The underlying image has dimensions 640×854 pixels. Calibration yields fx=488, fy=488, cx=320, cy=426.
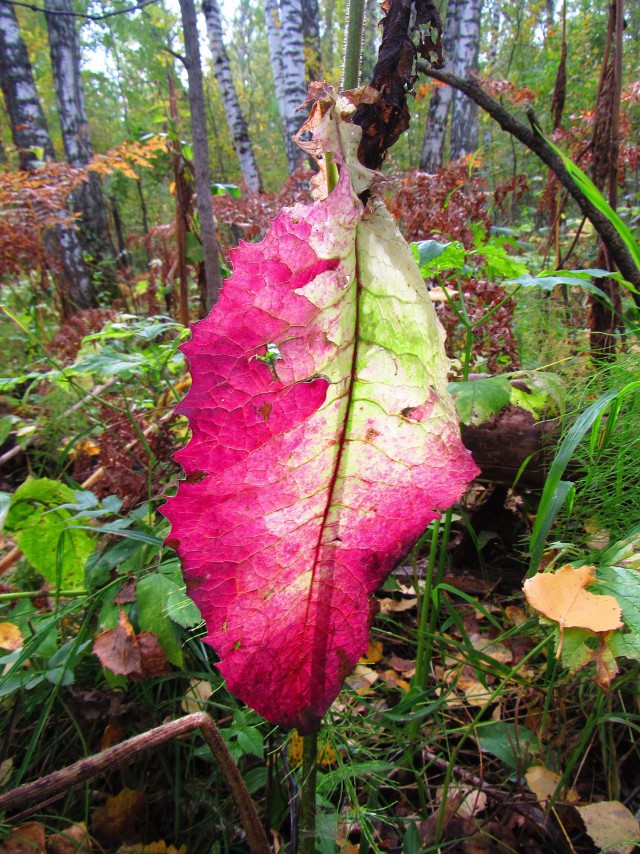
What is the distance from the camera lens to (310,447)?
411 mm

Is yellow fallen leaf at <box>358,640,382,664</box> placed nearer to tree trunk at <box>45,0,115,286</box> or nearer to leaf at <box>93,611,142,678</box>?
leaf at <box>93,611,142,678</box>

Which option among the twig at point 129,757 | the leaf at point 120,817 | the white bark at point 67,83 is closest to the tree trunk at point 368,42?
the twig at point 129,757

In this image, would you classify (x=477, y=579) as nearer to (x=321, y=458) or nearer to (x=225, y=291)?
(x=321, y=458)

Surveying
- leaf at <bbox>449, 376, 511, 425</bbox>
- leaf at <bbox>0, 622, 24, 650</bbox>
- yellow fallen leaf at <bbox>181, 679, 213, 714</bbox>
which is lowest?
yellow fallen leaf at <bbox>181, 679, 213, 714</bbox>

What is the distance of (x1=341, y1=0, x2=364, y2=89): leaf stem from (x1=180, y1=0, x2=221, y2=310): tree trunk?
3.93 ft

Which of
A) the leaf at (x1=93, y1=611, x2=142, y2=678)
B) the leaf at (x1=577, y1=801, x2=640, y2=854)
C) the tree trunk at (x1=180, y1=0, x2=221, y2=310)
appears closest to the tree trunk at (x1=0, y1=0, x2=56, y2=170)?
the tree trunk at (x1=180, y1=0, x2=221, y2=310)

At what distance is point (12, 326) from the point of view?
11.2 feet

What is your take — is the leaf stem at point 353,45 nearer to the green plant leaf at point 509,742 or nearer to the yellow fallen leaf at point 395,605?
the green plant leaf at point 509,742

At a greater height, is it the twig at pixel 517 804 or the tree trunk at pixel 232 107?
the tree trunk at pixel 232 107

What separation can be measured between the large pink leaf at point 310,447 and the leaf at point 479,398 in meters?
0.58

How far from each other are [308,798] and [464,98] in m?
7.53

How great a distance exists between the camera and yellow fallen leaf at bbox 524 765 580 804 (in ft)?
2.74

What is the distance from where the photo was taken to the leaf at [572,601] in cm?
60

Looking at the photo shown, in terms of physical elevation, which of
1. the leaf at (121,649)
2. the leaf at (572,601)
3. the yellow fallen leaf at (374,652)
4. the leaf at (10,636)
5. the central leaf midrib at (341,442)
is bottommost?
the yellow fallen leaf at (374,652)
